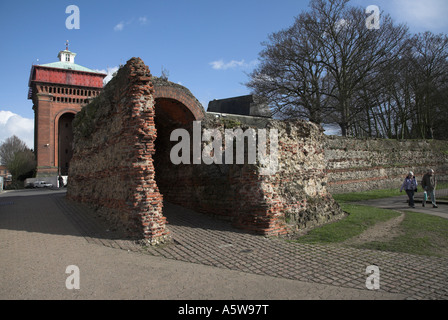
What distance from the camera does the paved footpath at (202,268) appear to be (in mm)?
4176

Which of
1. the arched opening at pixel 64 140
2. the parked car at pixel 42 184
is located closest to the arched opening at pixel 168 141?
the parked car at pixel 42 184

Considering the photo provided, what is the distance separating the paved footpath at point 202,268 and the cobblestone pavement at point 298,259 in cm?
2

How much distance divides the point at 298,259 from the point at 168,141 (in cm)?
717

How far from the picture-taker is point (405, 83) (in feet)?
84.1

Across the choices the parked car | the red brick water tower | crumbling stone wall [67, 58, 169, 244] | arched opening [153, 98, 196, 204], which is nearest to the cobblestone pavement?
crumbling stone wall [67, 58, 169, 244]

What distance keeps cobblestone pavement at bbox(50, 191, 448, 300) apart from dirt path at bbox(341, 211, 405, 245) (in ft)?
3.28

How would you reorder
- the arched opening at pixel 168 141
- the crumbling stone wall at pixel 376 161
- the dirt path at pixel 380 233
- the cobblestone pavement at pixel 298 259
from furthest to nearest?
the crumbling stone wall at pixel 376 161 < the arched opening at pixel 168 141 < the dirt path at pixel 380 233 < the cobblestone pavement at pixel 298 259

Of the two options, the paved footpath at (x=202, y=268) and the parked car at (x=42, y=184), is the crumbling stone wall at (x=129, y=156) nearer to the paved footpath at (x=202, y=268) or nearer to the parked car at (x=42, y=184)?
the paved footpath at (x=202, y=268)

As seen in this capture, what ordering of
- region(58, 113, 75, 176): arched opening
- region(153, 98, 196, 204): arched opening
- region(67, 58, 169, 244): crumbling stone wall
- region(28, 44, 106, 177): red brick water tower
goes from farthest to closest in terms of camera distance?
region(58, 113, 75, 176): arched opening → region(28, 44, 106, 177): red brick water tower → region(153, 98, 196, 204): arched opening → region(67, 58, 169, 244): crumbling stone wall

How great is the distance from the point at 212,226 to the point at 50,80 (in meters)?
50.3

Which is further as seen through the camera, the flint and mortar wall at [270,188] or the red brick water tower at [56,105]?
the red brick water tower at [56,105]

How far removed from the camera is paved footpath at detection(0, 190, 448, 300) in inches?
164

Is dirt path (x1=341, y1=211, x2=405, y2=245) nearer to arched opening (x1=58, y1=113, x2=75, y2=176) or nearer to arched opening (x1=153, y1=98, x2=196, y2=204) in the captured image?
arched opening (x1=153, y1=98, x2=196, y2=204)
